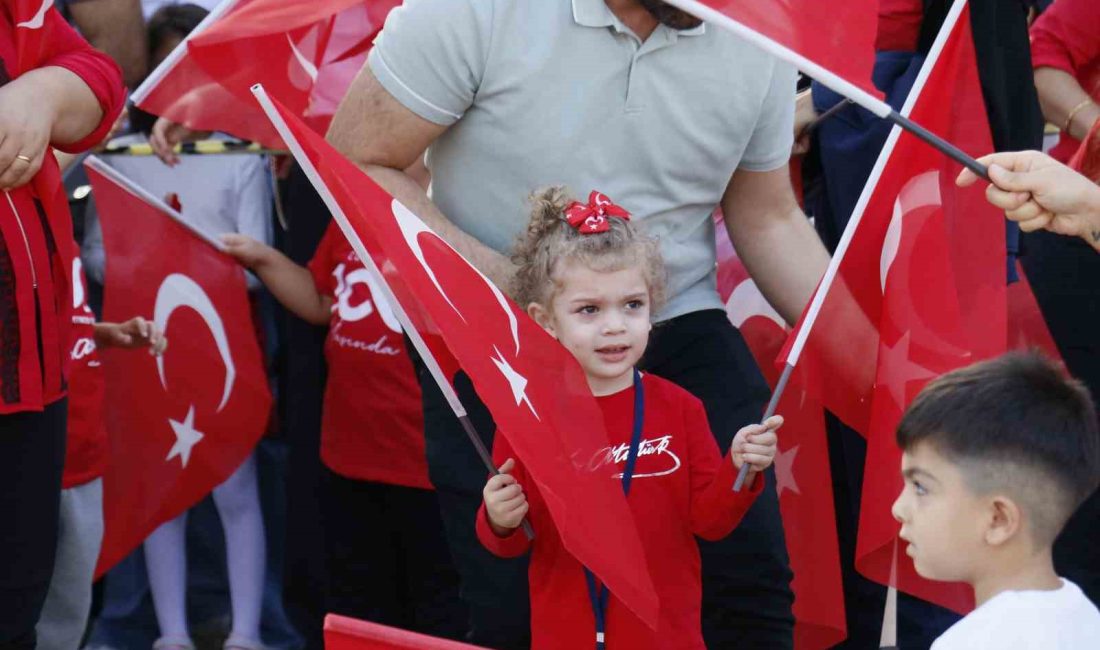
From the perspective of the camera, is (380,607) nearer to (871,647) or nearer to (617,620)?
(871,647)

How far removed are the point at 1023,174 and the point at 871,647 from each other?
201 cm

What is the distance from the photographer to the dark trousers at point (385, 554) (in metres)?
5.08

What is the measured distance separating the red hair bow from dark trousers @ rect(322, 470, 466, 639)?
6.03 feet

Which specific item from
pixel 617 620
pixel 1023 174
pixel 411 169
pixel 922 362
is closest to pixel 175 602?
pixel 411 169

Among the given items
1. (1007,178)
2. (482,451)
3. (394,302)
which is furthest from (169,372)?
(1007,178)

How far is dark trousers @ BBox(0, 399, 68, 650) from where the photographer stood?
3.23 meters

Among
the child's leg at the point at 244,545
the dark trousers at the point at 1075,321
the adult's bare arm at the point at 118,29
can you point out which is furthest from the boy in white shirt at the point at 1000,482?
the adult's bare arm at the point at 118,29

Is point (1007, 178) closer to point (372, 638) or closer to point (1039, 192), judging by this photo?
point (1039, 192)

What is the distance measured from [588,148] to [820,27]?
0.59 m

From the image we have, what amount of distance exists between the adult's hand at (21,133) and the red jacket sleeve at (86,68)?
0.53 feet

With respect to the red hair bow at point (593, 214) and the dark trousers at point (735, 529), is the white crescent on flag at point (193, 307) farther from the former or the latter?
the red hair bow at point (593, 214)

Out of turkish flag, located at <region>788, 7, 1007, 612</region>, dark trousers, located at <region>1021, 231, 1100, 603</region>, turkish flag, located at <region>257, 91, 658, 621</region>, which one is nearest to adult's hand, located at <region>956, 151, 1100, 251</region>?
turkish flag, located at <region>788, 7, 1007, 612</region>

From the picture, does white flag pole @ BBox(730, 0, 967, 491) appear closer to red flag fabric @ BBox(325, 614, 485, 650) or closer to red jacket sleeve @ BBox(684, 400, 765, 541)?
red jacket sleeve @ BBox(684, 400, 765, 541)

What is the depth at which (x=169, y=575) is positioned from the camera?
5.41 metres
